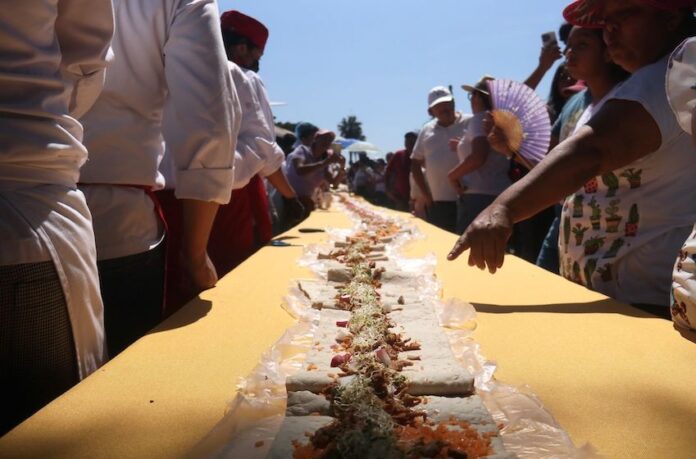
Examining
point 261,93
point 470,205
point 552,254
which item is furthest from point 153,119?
point 470,205

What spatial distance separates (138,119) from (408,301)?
32.2 inches

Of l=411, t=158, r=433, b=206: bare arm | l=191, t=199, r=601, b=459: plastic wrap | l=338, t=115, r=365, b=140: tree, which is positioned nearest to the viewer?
l=191, t=199, r=601, b=459: plastic wrap

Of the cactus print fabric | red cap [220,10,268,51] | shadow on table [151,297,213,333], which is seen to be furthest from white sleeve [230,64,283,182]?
the cactus print fabric

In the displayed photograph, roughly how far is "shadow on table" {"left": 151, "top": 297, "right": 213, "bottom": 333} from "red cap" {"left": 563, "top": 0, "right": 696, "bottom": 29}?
1.36 m

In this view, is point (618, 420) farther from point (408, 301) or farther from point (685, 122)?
point (408, 301)

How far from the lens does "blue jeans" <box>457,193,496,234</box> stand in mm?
4270

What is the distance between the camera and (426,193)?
570 cm

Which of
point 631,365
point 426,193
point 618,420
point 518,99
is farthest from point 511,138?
point 426,193

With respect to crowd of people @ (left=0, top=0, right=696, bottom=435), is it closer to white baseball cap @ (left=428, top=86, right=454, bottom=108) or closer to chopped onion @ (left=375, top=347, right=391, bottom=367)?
chopped onion @ (left=375, top=347, right=391, bottom=367)

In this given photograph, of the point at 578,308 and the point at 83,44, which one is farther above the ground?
the point at 83,44

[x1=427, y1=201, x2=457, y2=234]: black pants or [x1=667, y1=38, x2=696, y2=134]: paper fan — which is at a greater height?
[x1=667, y1=38, x2=696, y2=134]: paper fan

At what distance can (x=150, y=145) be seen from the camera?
1.43 metres

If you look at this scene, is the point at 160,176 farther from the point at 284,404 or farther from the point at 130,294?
the point at 284,404

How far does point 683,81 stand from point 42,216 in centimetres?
116
